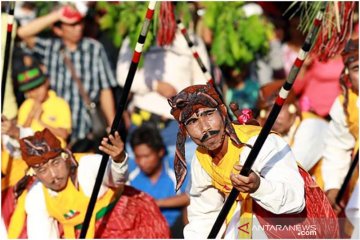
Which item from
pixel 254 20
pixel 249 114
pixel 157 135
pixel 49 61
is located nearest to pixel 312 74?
pixel 254 20

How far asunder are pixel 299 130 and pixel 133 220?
133cm

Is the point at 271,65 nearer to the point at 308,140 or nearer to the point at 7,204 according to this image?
the point at 308,140

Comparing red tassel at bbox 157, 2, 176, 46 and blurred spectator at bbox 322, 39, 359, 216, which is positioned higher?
red tassel at bbox 157, 2, 176, 46

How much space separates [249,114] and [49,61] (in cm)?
314

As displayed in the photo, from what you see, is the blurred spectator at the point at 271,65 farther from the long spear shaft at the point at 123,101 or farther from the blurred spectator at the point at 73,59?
the long spear shaft at the point at 123,101

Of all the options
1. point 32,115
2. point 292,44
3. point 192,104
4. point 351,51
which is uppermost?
point 351,51

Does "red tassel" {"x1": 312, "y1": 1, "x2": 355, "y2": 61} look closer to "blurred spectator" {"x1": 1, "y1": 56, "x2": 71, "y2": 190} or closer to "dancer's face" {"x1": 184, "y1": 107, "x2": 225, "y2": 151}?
"dancer's face" {"x1": 184, "y1": 107, "x2": 225, "y2": 151}

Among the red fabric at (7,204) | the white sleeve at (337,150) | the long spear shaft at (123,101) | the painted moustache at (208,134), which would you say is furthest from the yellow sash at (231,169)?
the red fabric at (7,204)

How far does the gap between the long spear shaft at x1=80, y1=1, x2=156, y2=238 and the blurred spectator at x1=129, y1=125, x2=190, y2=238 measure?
1.58 metres

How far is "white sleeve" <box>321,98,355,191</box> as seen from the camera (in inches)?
286

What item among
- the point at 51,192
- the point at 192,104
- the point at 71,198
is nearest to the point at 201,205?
the point at 192,104

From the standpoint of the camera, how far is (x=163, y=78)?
837 centimetres


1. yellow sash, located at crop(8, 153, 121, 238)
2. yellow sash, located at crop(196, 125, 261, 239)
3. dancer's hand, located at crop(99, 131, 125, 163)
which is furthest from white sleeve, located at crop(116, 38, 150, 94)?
yellow sash, located at crop(196, 125, 261, 239)

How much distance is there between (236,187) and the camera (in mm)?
5266
